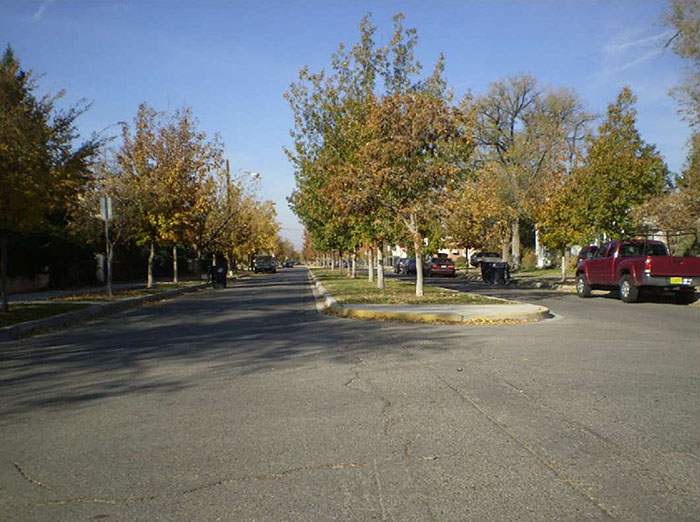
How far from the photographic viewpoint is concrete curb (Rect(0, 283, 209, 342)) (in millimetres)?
12275

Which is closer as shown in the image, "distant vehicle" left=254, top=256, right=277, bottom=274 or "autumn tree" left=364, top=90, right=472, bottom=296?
"autumn tree" left=364, top=90, right=472, bottom=296

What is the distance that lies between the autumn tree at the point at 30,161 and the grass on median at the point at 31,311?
0.63 m

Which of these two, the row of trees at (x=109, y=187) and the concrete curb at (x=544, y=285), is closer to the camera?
the row of trees at (x=109, y=187)

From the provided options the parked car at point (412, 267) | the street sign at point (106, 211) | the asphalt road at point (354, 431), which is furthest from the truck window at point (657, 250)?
the parked car at point (412, 267)

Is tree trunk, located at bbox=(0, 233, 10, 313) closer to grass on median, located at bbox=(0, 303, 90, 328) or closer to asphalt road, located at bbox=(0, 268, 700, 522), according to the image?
grass on median, located at bbox=(0, 303, 90, 328)

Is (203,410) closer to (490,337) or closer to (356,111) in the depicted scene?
(490,337)

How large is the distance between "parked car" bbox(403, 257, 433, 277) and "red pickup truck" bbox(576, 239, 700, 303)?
21256 millimetres

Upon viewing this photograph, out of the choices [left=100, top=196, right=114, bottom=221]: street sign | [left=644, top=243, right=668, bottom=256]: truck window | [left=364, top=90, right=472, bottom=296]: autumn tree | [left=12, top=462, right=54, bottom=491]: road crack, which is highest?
[left=364, top=90, right=472, bottom=296]: autumn tree

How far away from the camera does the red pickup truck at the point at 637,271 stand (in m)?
17.9

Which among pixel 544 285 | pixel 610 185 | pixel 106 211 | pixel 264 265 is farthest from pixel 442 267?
Answer: pixel 106 211

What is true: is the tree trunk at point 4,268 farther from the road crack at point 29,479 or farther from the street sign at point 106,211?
the road crack at point 29,479

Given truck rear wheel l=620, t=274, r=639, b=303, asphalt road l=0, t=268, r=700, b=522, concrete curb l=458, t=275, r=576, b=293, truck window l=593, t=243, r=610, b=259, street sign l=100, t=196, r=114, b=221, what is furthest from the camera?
concrete curb l=458, t=275, r=576, b=293

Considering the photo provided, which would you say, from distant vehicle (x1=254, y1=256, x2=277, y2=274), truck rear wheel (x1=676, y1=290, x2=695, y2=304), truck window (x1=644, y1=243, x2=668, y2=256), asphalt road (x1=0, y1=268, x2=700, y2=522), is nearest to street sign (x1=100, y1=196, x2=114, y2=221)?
asphalt road (x1=0, y1=268, x2=700, y2=522)

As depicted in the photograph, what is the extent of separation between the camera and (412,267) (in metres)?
50.5
